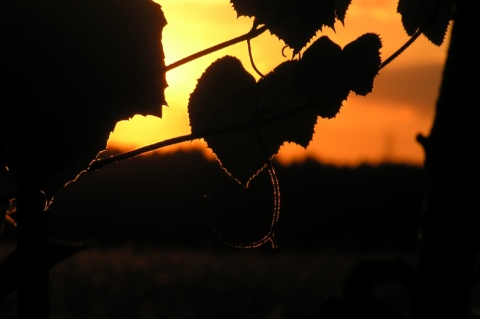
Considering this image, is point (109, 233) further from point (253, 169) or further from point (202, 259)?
point (253, 169)

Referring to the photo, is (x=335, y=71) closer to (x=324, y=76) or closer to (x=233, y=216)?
(x=324, y=76)

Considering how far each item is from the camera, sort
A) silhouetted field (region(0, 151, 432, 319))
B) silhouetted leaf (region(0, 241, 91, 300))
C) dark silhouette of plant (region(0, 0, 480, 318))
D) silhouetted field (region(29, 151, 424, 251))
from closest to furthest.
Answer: silhouetted leaf (region(0, 241, 91, 300)) → dark silhouette of plant (region(0, 0, 480, 318)) → silhouetted field (region(0, 151, 432, 319)) → silhouetted field (region(29, 151, 424, 251))

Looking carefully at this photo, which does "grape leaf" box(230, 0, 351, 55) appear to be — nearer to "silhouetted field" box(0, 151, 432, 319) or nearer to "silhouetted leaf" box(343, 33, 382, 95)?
"silhouetted leaf" box(343, 33, 382, 95)

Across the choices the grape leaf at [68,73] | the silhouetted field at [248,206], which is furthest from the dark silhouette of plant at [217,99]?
the silhouetted field at [248,206]

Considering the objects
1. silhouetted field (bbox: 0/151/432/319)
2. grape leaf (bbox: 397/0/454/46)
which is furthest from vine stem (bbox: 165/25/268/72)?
silhouetted field (bbox: 0/151/432/319)

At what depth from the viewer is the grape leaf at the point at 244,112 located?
2.66ft

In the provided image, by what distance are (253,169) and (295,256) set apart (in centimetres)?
1776

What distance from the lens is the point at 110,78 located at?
61cm

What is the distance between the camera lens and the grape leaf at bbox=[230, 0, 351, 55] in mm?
736

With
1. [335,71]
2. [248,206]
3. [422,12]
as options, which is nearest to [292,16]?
[335,71]

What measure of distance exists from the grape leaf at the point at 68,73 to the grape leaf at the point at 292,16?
0.50 feet

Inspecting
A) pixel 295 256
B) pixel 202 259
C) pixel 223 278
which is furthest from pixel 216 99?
pixel 295 256

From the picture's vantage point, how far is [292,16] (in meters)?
0.76

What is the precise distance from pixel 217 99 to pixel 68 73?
0.24m
